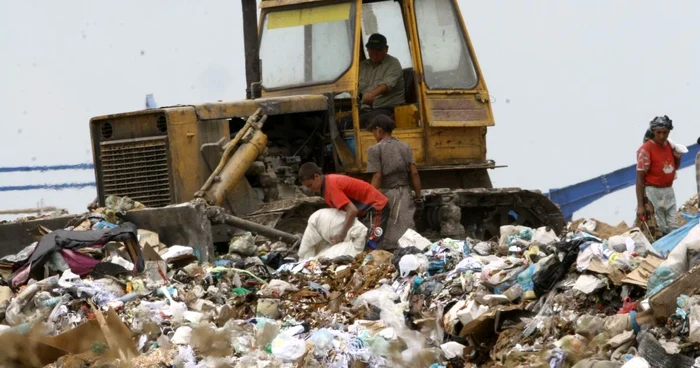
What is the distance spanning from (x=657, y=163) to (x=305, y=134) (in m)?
3.11

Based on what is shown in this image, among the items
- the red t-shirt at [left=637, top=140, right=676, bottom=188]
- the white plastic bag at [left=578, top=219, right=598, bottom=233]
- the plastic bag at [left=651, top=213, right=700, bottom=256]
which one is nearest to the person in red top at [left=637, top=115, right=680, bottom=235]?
the red t-shirt at [left=637, top=140, right=676, bottom=188]

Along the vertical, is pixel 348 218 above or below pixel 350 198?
below

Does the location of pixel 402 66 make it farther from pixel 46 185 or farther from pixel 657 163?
pixel 46 185

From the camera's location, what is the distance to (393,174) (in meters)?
11.0

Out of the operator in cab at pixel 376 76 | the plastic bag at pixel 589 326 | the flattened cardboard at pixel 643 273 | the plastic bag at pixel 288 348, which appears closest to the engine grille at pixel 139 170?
the operator in cab at pixel 376 76

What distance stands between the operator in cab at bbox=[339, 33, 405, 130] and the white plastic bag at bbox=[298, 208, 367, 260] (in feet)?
5.77

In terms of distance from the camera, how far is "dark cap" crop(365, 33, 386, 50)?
39.2ft

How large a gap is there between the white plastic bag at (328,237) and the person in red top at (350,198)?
5 centimetres

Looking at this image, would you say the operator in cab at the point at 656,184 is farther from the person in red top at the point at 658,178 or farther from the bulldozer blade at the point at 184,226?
the bulldozer blade at the point at 184,226

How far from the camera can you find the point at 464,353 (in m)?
7.17

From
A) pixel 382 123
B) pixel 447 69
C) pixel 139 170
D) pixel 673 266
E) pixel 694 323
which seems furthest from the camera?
pixel 447 69

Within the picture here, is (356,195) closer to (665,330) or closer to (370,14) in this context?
(370,14)

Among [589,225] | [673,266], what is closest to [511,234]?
[589,225]

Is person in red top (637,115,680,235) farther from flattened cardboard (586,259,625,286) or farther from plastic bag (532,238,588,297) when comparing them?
flattened cardboard (586,259,625,286)
